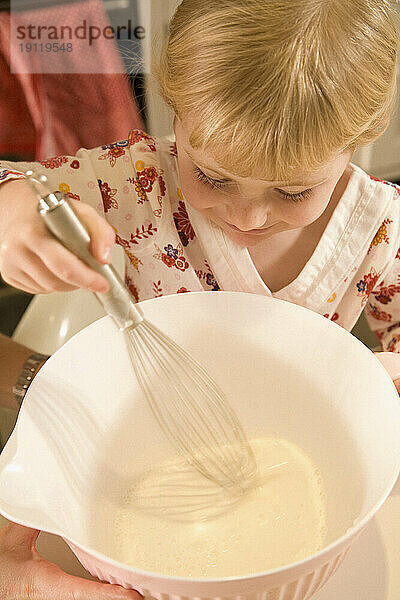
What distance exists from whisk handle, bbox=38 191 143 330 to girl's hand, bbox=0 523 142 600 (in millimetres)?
215

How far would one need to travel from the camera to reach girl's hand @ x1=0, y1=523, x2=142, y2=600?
0.54 meters

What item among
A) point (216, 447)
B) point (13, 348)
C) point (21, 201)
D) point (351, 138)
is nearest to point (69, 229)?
point (21, 201)

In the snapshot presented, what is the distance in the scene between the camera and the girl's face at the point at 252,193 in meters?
0.62

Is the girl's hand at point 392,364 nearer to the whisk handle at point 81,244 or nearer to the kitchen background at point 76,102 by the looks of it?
the whisk handle at point 81,244

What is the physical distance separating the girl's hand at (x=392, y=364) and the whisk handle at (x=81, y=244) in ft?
1.12

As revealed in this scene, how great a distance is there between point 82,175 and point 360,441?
0.45 metres

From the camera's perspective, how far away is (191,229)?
0.86 meters

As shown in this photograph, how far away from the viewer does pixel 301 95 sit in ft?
1.77

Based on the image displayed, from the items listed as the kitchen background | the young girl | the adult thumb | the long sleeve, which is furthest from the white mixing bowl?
the kitchen background

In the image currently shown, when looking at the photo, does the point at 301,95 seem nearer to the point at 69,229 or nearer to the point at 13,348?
the point at 69,229

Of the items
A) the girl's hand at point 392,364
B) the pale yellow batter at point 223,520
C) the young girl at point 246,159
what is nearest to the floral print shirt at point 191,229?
the young girl at point 246,159

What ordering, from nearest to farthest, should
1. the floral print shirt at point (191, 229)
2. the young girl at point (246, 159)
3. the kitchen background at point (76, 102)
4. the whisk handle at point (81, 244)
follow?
1. the whisk handle at point (81, 244)
2. the young girl at point (246, 159)
3. the floral print shirt at point (191, 229)
4. the kitchen background at point (76, 102)

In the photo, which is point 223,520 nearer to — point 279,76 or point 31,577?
point 31,577

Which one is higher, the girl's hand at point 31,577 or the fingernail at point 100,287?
the fingernail at point 100,287
